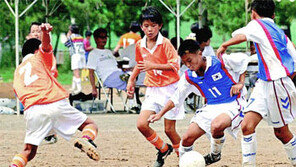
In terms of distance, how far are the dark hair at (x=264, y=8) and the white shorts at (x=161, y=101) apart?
164cm

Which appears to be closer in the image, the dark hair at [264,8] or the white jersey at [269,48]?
the white jersey at [269,48]

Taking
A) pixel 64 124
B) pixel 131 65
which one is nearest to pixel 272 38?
Result: pixel 64 124

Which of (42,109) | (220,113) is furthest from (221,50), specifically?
(42,109)

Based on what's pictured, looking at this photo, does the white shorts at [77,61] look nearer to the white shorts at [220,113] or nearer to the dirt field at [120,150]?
the dirt field at [120,150]

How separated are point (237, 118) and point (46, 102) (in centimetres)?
202

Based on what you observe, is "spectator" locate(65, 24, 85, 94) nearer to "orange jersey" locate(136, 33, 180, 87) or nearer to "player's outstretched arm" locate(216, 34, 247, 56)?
"orange jersey" locate(136, 33, 180, 87)

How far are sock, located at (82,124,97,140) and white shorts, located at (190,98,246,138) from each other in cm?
115

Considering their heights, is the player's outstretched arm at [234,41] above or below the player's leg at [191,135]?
above

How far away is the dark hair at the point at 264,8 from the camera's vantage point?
7109 millimetres

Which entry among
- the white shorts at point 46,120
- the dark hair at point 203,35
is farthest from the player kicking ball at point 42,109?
the dark hair at point 203,35

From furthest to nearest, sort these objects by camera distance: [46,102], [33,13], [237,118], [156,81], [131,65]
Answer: [33,13] → [131,65] → [156,81] → [237,118] → [46,102]

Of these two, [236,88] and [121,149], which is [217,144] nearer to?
[236,88]

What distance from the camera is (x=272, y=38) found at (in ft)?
22.8

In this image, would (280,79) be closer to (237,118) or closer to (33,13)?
(237,118)
